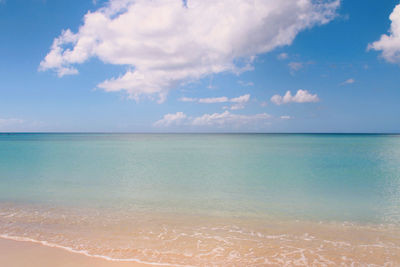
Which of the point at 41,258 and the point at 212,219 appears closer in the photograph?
the point at 41,258

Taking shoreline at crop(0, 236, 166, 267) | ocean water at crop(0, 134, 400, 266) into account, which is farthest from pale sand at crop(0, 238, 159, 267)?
ocean water at crop(0, 134, 400, 266)

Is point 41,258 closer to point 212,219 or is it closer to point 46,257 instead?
point 46,257

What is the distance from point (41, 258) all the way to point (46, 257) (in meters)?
0.08

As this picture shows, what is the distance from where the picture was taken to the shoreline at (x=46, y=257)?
4.71 metres

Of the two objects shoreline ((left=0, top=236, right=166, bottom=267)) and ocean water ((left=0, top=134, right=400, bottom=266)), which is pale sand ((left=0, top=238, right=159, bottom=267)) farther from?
ocean water ((left=0, top=134, right=400, bottom=266))

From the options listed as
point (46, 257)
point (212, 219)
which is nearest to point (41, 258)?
point (46, 257)

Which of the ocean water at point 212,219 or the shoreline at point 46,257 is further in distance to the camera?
the ocean water at point 212,219

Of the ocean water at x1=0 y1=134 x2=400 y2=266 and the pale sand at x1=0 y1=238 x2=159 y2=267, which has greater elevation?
the pale sand at x1=0 y1=238 x2=159 y2=267

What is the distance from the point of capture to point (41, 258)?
4922 mm

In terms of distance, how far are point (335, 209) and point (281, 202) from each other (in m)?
1.76

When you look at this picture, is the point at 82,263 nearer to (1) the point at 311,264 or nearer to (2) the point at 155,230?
(2) the point at 155,230

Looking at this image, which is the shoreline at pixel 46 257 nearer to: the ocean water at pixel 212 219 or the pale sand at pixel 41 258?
the pale sand at pixel 41 258

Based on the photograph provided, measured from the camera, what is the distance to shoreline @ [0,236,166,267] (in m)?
4.71

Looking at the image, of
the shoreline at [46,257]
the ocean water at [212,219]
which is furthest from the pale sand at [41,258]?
the ocean water at [212,219]
